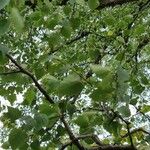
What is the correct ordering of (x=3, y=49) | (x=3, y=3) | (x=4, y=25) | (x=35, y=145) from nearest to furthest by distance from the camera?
(x=3, y=3), (x=4, y=25), (x=3, y=49), (x=35, y=145)

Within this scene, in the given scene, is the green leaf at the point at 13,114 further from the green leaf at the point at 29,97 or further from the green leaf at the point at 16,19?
the green leaf at the point at 16,19

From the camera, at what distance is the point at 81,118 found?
201 cm

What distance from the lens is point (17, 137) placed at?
1807mm

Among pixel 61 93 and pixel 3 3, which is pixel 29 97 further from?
pixel 3 3

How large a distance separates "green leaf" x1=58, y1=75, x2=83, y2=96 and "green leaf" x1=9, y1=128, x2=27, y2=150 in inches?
9.5

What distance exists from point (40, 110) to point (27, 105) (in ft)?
0.71

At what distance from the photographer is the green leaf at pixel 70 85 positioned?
173 cm

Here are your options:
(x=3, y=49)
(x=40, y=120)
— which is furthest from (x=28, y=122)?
(x=3, y=49)

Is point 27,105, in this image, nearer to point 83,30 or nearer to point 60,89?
point 60,89

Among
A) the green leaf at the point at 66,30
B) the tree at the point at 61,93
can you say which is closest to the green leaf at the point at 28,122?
the tree at the point at 61,93

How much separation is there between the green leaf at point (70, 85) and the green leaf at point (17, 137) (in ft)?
0.79

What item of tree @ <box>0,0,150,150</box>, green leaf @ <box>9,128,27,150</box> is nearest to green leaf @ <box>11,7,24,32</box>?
tree @ <box>0,0,150,150</box>

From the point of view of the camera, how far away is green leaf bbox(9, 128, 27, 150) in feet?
5.92

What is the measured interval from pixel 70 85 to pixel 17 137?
31 cm
